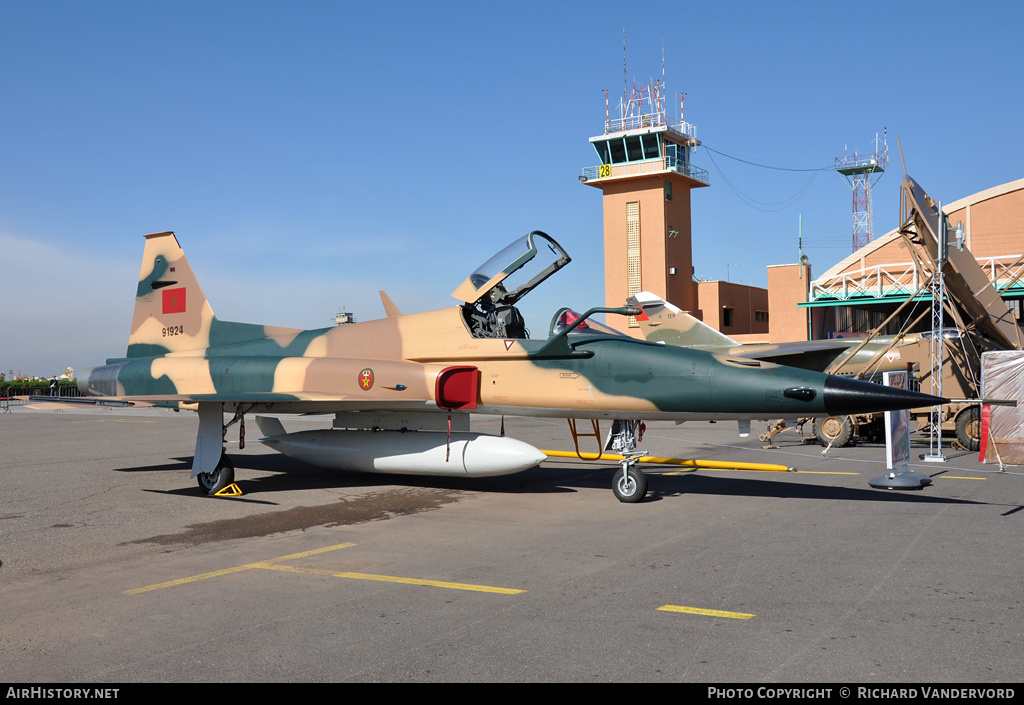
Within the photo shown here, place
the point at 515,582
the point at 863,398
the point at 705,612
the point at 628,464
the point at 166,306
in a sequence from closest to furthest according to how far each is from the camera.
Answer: the point at 705,612 → the point at 515,582 → the point at 863,398 → the point at 628,464 → the point at 166,306

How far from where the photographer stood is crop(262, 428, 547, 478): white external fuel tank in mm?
10086

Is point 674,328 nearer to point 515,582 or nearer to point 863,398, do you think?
point 863,398

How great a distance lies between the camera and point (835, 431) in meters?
17.2

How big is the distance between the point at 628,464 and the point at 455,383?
8.18 feet

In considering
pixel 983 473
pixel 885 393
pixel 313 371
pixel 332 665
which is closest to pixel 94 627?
pixel 332 665

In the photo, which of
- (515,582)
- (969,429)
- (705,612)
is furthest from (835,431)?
(705,612)

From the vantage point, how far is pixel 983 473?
41.0ft

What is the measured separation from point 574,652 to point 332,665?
4.45 ft

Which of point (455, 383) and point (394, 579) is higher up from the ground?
point (455, 383)

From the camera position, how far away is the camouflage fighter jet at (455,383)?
356 inches

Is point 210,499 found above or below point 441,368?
below

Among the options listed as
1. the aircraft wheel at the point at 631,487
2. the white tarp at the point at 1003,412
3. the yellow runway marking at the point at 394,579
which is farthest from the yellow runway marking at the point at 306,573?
the white tarp at the point at 1003,412

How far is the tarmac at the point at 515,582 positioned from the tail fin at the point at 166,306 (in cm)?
283
